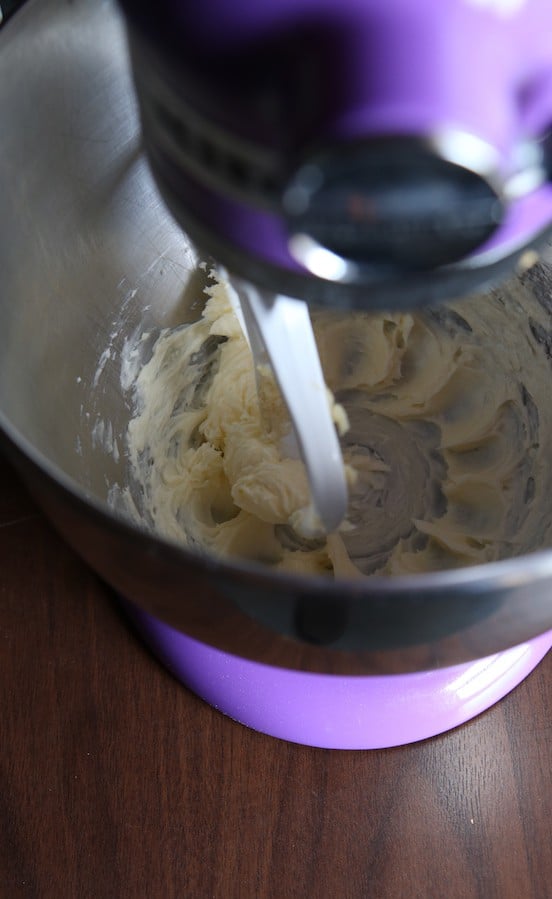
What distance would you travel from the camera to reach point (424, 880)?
2.43 ft

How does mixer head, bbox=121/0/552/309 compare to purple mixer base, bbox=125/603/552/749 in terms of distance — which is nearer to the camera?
mixer head, bbox=121/0/552/309

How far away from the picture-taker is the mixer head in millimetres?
370

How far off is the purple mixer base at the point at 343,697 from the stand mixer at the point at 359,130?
0.43 m

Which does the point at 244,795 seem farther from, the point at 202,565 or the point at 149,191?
the point at 149,191

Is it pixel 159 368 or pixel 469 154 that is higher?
pixel 469 154

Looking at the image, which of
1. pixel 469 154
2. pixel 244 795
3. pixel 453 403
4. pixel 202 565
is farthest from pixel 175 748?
pixel 469 154

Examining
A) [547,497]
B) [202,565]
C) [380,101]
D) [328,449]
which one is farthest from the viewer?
[547,497]

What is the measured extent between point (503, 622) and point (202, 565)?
0.64ft

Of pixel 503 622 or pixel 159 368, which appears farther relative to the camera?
pixel 159 368

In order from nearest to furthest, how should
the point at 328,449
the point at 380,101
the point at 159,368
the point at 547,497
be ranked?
the point at 380,101, the point at 328,449, the point at 547,497, the point at 159,368

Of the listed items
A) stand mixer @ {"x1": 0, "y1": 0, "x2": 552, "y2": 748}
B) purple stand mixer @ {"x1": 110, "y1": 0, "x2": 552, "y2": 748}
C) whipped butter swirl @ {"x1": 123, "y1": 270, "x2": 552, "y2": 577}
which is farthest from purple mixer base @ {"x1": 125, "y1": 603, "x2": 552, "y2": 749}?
purple stand mixer @ {"x1": 110, "y1": 0, "x2": 552, "y2": 748}

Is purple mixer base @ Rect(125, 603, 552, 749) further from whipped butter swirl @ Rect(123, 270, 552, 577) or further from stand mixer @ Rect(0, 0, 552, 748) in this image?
whipped butter swirl @ Rect(123, 270, 552, 577)

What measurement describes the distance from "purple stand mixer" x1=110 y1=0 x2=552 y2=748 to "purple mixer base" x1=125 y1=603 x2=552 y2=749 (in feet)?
1.38

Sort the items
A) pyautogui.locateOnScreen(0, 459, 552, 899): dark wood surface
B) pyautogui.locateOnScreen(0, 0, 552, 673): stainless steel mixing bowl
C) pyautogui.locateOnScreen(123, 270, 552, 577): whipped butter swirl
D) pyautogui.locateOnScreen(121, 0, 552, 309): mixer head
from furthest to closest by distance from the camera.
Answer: pyautogui.locateOnScreen(123, 270, 552, 577): whipped butter swirl, pyautogui.locateOnScreen(0, 459, 552, 899): dark wood surface, pyautogui.locateOnScreen(0, 0, 552, 673): stainless steel mixing bowl, pyautogui.locateOnScreen(121, 0, 552, 309): mixer head
